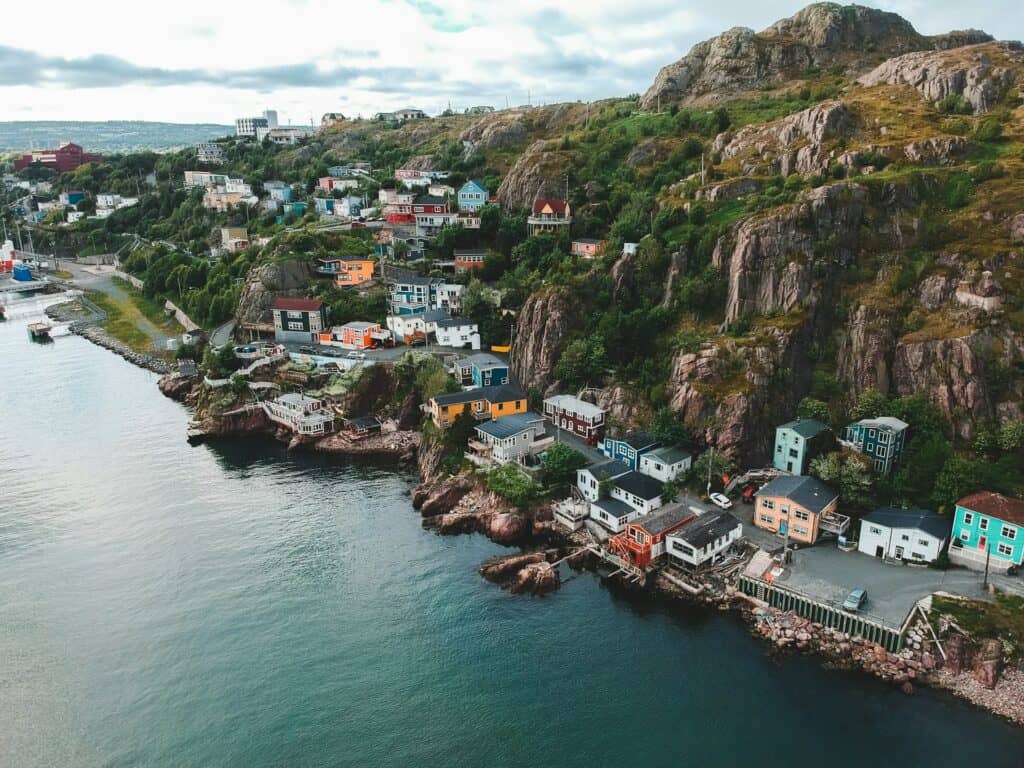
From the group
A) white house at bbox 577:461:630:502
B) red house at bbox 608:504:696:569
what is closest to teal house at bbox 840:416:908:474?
red house at bbox 608:504:696:569

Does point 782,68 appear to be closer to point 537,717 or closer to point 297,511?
point 297,511

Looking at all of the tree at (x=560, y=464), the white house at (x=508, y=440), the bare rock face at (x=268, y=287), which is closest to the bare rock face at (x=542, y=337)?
the white house at (x=508, y=440)

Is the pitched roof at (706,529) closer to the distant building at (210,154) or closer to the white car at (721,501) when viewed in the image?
the white car at (721,501)

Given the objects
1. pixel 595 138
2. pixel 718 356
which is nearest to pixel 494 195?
pixel 595 138

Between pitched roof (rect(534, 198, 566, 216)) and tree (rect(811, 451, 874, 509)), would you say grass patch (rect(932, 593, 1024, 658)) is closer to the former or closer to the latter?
tree (rect(811, 451, 874, 509))

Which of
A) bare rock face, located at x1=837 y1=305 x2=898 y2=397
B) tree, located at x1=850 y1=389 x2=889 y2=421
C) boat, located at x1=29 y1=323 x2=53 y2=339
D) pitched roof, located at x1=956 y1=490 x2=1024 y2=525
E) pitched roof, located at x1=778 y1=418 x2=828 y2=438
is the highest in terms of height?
bare rock face, located at x1=837 y1=305 x2=898 y2=397
